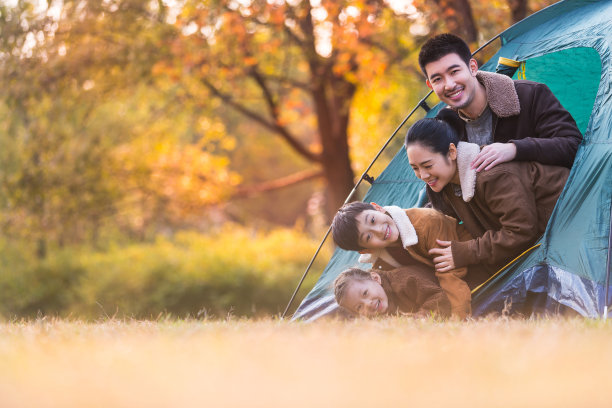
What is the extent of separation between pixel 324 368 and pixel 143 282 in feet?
31.9

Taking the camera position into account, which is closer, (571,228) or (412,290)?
(571,228)

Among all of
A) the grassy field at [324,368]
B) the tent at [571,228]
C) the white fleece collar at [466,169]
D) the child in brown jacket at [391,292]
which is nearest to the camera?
the grassy field at [324,368]

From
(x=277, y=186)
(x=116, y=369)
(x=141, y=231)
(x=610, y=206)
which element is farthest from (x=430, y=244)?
(x=141, y=231)

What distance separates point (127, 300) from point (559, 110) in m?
8.76

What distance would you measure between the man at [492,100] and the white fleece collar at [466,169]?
5.8 inches

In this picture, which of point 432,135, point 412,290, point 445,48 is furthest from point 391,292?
point 445,48

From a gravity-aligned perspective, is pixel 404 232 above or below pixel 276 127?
below

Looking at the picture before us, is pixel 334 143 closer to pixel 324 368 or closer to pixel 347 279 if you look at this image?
pixel 347 279

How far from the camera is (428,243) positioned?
158 inches

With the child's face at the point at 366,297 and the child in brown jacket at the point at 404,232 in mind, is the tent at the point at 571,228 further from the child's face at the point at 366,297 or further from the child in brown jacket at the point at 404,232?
the child's face at the point at 366,297

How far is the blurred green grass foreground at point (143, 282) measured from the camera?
11.4 meters

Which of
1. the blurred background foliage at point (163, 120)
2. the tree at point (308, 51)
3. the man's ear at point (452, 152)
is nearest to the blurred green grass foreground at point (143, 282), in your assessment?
the blurred background foliage at point (163, 120)

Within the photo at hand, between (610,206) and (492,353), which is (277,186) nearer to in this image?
(610,206)

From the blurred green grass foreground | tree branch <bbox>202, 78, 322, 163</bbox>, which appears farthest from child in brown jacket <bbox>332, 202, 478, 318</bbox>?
tree branch <bbox>202, 78, 322, 163</bbox>
